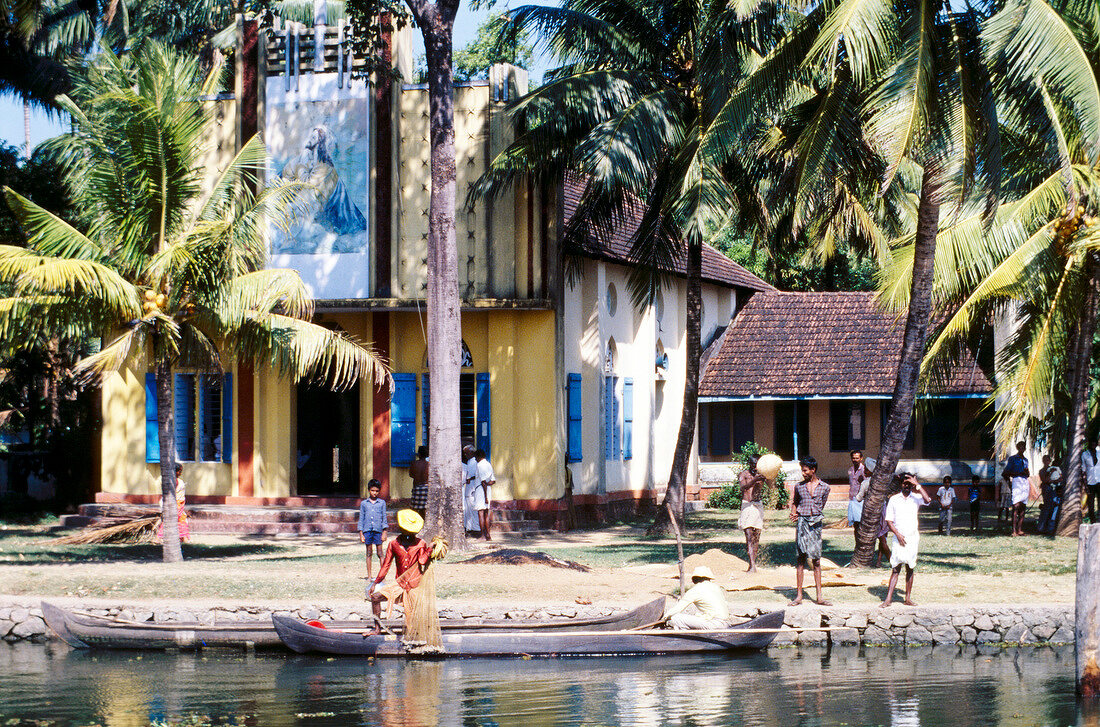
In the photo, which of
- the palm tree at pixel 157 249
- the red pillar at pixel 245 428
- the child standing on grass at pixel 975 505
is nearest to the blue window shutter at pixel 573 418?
the palm tree at pixel 157 249

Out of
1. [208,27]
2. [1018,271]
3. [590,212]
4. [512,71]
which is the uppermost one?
[208,27]

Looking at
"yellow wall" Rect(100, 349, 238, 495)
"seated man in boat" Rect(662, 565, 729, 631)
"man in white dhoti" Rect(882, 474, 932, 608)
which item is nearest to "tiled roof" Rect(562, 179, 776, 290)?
"yellow wall" Rect(100, 349, 238, 495)

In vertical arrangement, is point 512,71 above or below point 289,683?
above

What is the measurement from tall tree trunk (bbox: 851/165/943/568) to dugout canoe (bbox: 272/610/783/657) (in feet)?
14.2

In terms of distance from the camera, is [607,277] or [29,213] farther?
[607,277]

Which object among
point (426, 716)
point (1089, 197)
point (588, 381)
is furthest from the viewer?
point (588, 381)

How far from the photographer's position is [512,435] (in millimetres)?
22859

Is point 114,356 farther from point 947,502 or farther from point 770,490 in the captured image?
point 770,490

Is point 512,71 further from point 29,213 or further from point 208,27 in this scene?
point 208,27

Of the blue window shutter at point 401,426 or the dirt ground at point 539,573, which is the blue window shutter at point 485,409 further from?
the dirt ground at point 539,573

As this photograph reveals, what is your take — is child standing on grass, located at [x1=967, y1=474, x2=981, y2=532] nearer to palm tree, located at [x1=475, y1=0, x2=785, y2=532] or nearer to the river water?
palm tree, located at [x1=475, y1=0, x2=785, y2=532]

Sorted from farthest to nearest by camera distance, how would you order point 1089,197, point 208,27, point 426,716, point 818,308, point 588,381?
point 208,27, point 818,308, point 588,381, point 1089,197, point 426,716

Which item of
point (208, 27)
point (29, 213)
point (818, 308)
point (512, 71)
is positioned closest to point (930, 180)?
point (512, 71)

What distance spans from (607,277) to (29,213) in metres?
11.1
